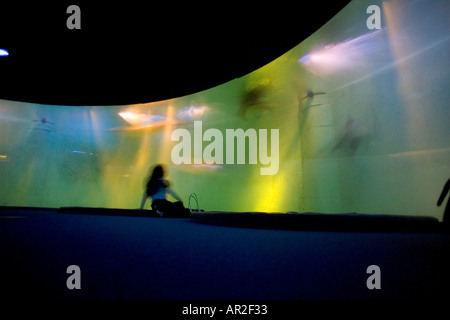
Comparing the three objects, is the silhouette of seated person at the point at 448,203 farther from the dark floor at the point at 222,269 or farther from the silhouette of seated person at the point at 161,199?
the silhouette of seated person at the point at 161,199

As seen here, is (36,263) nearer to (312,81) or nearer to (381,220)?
(381,220)

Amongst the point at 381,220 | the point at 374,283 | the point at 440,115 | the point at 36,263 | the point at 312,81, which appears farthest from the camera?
the point at 312,81

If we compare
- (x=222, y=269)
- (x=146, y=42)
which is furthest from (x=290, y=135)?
(x=222, y=269)

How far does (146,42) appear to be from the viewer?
641 centimetres

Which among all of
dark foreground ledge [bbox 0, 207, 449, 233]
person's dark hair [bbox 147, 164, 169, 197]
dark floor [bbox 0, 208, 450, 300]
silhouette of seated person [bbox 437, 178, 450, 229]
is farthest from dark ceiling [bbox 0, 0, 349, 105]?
dark floor [bbox 0, 208, 450, 300]

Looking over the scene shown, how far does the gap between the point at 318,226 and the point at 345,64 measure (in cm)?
489

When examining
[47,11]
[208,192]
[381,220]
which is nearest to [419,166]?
[381,220]

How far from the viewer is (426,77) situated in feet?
16.5

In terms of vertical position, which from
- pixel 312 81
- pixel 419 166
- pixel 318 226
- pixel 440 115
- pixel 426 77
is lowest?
pixel 318 226

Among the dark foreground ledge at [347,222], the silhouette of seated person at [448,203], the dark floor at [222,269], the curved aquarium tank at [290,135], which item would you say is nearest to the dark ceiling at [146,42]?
the curved aquarium tank at [290,135]

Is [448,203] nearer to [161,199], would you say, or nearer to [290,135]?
[161,199]

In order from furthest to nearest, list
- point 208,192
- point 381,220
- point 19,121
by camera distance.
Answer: point 19,121 → point 208,192 → point 381,220

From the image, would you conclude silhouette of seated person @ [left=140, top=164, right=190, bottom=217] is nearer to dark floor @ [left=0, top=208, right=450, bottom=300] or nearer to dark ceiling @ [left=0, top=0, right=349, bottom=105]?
dark ceiling @ [left=0, top=0, right=349, bottom=105]

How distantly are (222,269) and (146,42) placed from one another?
6.02 metres
